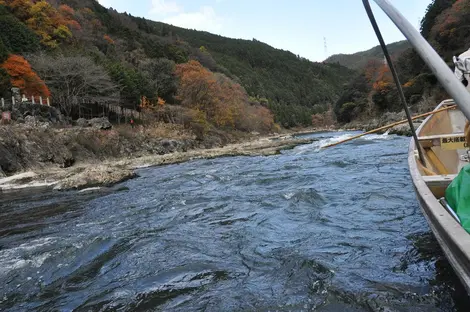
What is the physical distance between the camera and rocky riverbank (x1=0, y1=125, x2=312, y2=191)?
13.1m

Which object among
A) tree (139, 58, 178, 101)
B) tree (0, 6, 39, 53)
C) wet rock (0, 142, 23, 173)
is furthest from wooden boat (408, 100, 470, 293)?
tree (139, 58, 178, 101)

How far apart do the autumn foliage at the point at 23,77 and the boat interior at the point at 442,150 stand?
27.1 meters

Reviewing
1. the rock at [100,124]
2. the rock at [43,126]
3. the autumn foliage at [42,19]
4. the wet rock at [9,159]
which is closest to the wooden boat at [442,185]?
the wet rock at [9,159]

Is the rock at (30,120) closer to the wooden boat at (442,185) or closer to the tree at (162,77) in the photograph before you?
the tree at (162,77)

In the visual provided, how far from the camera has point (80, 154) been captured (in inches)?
848

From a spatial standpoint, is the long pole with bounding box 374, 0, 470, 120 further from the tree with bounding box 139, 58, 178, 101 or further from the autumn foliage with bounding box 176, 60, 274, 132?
the tree with bounding box 139, 58, 178, 101

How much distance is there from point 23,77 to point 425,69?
146 ft

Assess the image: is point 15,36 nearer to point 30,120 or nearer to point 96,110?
point 96,110

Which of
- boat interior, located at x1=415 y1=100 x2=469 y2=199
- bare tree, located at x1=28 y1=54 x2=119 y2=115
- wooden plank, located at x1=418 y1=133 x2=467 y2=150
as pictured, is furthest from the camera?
bare tree, located at x1=28 y1=54 x2=119 y2=115

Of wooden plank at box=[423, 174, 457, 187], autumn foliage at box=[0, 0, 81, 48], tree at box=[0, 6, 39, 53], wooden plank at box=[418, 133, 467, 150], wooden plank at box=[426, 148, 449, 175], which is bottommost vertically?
wooden plank at box=[426, 148, 449, 175]

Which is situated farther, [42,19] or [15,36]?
[42,19]

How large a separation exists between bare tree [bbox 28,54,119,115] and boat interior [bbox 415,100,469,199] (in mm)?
28355

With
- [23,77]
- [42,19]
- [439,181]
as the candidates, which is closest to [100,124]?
[23,77]

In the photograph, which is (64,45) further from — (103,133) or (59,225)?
(59,225)
